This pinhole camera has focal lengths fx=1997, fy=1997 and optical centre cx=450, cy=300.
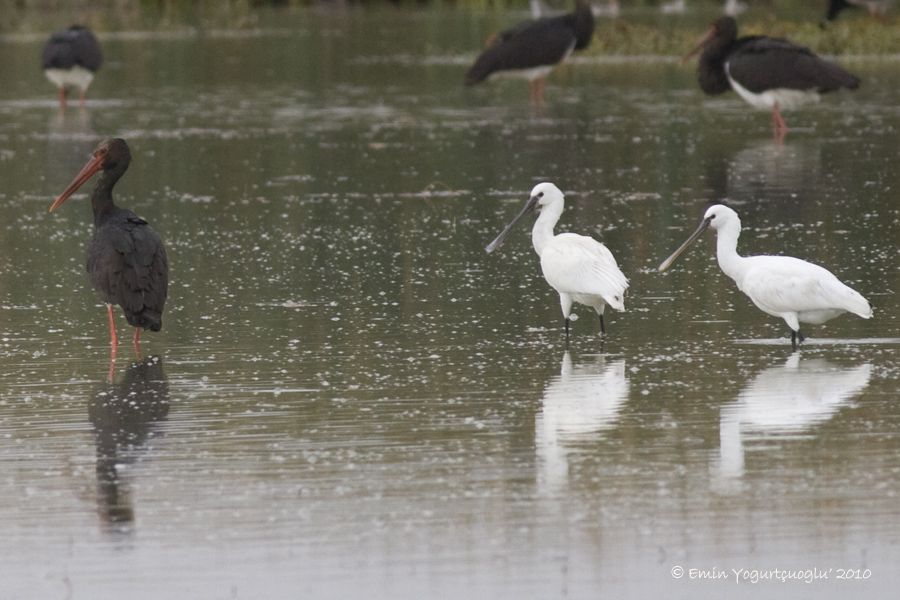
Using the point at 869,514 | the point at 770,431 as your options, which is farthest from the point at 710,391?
the point at 869,514

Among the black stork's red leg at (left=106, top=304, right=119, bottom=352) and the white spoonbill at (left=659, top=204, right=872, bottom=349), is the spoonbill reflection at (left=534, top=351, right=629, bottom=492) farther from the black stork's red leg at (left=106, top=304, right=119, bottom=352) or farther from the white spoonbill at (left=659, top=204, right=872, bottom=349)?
the black stork's red leg at (left=106, top=304, right=119, bottom=352)

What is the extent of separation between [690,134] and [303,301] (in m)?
10.9

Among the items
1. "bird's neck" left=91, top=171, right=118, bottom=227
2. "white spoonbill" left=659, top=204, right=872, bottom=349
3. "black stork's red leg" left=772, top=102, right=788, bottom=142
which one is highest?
"bird's neck" left=91, top=171, right=118, bottom=227

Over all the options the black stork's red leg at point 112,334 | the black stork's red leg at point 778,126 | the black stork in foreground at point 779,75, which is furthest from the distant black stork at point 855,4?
the black stork's red leg at point 112,334

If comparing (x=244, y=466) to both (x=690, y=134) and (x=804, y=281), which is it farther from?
(x=690, y=134)

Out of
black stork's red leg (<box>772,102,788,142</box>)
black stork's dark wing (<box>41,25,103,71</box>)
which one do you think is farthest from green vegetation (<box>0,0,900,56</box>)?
black stork's dark wing (<box>41,25,103,71</box>)

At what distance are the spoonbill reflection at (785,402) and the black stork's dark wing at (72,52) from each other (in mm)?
19655

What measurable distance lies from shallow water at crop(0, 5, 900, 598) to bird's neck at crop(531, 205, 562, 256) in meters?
0.45

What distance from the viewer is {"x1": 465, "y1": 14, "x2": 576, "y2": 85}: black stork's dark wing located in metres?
28.0

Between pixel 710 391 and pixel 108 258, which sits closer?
pixel 710 391

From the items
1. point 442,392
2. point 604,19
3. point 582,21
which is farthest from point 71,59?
point 442,392

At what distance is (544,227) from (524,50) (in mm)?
16943

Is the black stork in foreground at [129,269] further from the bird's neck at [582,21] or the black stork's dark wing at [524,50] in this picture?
the bird's neck at [582,21]

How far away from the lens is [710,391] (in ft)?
30.3
